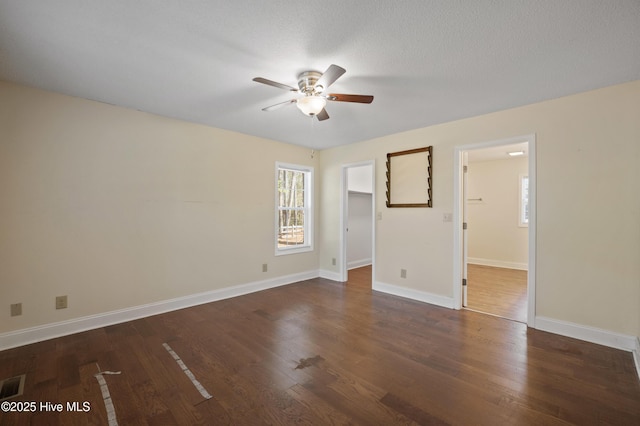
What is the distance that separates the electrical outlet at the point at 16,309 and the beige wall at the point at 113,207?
4 centimetres

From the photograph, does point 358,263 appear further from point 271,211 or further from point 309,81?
point 309,81

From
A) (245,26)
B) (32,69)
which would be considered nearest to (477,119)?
(245,26)

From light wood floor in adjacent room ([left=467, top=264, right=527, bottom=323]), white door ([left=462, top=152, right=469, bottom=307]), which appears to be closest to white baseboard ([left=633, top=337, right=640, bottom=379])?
light wood floor in adjacent room ([left=467, top=264, right=527, bottom=323])

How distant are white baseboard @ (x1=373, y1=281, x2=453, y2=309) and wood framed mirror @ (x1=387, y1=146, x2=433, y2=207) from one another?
1272 millimetres

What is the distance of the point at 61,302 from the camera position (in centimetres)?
279

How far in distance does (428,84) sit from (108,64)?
9.13ft

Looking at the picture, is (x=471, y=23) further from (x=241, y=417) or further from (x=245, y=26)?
(x=241, y=417)

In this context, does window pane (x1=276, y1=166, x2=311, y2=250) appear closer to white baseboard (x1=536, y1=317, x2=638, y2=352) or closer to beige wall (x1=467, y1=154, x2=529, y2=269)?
white baseboard (x1=536, y1=317, x2=638, y2=352)

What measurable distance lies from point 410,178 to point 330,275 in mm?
2347

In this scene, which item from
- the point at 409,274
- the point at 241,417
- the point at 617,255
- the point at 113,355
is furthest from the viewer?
the point at 409,274

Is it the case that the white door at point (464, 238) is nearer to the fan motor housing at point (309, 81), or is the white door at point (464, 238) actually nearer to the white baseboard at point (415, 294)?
the white baseboard at point (415, 294)

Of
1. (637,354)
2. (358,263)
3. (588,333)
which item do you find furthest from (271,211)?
(637,354)

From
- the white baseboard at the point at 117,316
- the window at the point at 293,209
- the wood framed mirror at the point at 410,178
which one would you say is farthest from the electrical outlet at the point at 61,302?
the wood framed mirror at the point at 410,178

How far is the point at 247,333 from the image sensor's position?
2.86 m
